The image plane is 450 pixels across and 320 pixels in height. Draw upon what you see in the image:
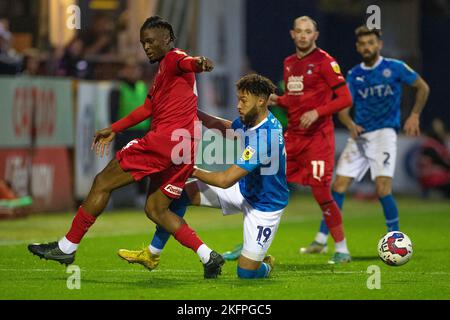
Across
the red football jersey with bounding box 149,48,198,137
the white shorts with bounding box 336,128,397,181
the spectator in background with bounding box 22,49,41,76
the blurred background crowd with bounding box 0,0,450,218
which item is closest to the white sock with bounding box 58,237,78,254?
the red football jersey with bounding box 149,48,198,137

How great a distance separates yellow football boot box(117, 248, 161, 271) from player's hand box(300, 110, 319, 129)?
197 centimetres

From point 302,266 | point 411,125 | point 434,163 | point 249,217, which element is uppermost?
point 411,125

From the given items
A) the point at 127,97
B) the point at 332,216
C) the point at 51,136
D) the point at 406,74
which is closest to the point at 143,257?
the point at 332,216

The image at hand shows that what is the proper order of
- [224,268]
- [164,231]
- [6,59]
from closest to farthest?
[164,231] → [224,268] → [6,59]

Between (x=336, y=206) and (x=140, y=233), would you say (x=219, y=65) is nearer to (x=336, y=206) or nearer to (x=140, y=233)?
(x=140, y=233)

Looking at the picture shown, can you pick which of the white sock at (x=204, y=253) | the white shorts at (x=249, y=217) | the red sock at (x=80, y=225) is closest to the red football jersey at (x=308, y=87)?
the white shorts at (x=249, y=217)

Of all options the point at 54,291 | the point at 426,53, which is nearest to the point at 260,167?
the point at 54,291

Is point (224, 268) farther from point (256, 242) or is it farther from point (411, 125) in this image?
point (411, 125)

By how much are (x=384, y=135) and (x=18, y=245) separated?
3973 mm

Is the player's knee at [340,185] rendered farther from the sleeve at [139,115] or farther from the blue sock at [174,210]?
the sleeve at [139,115]

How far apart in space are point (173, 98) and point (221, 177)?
34.8 inches

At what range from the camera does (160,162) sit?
919 centimetres

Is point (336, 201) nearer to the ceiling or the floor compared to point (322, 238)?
nearer to the ceiling
